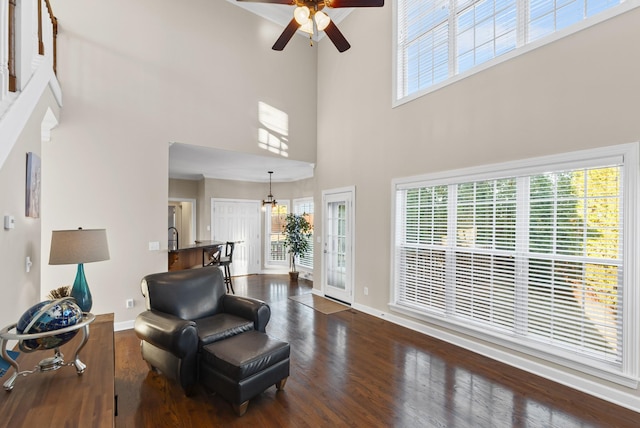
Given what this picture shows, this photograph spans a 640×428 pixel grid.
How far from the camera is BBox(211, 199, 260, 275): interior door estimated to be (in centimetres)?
798

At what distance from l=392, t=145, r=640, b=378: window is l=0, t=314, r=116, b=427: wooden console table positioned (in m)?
3.55

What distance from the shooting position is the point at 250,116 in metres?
5.33

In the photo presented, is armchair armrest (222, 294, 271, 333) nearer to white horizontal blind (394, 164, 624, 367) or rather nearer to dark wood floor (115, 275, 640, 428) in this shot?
dark wood floor (115, 275, 640, 428)

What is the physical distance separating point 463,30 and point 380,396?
4211 millimetres

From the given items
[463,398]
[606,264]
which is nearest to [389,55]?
[606,264]

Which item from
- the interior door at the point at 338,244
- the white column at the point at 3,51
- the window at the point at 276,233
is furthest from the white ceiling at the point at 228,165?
the white column at the point at 3,51

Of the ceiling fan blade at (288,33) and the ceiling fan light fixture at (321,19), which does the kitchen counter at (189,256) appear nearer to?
the ceiling fan blade at (288,33)

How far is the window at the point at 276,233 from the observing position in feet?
28.5

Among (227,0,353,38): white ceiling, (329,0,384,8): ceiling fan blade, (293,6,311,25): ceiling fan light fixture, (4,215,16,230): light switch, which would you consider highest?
(227,0,353,38): white ceiling

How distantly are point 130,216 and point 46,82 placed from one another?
1858mm

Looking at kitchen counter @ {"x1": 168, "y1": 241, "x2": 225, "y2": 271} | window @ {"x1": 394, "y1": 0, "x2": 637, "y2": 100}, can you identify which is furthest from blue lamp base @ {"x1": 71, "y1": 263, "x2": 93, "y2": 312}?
window @ {"x1": 394, "y1": 0, "x2": 637, "y2": 100}

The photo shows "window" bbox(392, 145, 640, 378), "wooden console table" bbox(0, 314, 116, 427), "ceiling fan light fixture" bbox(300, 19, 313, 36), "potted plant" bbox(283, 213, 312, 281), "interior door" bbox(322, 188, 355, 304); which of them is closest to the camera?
"wooden console table" bbox(0, 314, 116, 427)

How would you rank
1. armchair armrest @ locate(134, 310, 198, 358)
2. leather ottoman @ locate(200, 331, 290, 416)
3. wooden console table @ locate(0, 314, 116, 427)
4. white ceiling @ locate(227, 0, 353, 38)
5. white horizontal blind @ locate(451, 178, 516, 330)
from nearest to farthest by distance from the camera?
wooden console table @ locate(0, 314, 116, 427)
leather ottoman @ locate(200, 331, 290, 416)
armchair armrest @ locate(134, 310, 198, 358)
white horizontal blind @ locate(451, 178, 516, 330)
white ceiling @ locate(227, 0, 353, 38)

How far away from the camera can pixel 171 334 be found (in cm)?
250
